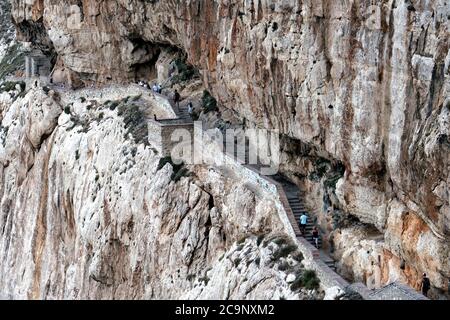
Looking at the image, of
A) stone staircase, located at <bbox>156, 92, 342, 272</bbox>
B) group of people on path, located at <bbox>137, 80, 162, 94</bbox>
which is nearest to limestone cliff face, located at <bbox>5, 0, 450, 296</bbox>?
stone staircase, located at <bbox>156, 92, 342, 272</bbox>

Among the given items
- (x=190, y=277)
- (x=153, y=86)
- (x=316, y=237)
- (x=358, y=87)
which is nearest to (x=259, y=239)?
(x=316, y=237)

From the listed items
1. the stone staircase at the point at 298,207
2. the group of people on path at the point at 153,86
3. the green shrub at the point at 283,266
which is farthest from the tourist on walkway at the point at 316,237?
the group of people on path at the point at 153,86

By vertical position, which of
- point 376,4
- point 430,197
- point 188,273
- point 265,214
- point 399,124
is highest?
point 376,4

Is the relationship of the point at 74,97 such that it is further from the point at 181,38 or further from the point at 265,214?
the point at 265,214

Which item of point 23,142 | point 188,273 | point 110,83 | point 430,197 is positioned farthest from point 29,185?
point 430,197

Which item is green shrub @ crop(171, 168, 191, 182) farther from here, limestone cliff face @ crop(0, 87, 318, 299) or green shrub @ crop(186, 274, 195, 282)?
green shrub @ crop(186, 274, 195, 282)

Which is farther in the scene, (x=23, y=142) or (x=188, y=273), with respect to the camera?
(x=23, y=142)

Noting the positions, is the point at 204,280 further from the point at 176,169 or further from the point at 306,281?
the point at 176,169

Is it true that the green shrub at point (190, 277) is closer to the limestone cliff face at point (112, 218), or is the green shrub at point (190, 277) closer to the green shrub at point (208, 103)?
the limestone cliff face at point (112, 218)
